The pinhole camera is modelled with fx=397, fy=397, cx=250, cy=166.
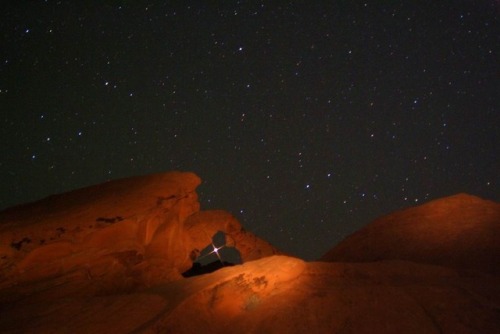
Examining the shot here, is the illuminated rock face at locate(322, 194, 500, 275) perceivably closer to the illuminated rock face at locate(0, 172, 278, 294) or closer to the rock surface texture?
the rock surface texture

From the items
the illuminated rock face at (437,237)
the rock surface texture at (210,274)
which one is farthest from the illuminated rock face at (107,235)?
the illuminated rock face at (437,237)

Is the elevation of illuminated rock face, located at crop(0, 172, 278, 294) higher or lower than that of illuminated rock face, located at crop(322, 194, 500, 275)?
higher

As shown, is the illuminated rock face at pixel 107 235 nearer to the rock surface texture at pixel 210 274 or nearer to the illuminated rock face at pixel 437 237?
the rock surface texture at pixel 210 274

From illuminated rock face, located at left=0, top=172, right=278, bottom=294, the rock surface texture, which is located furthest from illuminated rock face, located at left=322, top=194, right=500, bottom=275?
illuminated rock face, located at left=0, top=172, right=278, bottom=294

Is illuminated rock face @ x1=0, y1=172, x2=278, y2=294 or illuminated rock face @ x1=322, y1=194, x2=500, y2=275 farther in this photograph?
illuminated rock face @ x1=0, y1=172, x2=278, y2=294

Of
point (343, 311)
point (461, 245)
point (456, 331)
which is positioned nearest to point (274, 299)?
point (343, 311)

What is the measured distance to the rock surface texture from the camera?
5930 millimetres

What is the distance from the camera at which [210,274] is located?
8172mm

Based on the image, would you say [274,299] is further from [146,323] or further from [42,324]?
[42,324]

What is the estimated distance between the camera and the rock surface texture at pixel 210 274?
19.5 feet

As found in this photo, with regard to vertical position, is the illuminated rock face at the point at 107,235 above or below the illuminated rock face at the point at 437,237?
above

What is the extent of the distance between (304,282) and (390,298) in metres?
1.54

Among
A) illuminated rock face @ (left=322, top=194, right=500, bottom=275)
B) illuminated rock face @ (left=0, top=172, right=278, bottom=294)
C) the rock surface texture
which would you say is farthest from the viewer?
illuminated rock face @ (left=0, top=172, right=278, bottom=294)

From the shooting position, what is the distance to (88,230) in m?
9.90
